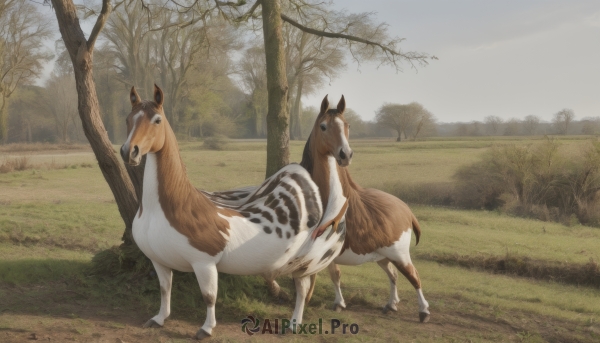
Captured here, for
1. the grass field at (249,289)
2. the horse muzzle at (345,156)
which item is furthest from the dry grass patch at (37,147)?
the horse muzzle at (345,156)

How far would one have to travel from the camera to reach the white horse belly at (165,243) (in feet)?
12.8

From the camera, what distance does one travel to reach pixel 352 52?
891 cm

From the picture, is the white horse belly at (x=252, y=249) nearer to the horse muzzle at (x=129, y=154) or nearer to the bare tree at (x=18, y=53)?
the horse muzzle at (x=129, y=154)

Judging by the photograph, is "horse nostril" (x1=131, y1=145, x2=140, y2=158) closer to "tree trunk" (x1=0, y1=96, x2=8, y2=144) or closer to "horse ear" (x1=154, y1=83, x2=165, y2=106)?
"horse ear" (x1=154, y1=83, x2=165, y2=106)

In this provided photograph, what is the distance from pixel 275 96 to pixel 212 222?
3.17 metres

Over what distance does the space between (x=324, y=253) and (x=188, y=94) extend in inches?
538

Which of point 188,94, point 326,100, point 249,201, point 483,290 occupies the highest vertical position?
point 188,94

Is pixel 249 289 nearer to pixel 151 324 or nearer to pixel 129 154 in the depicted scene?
pixel 151 324

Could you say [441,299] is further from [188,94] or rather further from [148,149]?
[188,94]

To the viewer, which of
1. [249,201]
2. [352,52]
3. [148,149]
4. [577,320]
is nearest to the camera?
[148,149]

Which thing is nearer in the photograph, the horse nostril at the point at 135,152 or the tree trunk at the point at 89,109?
the horse nostril at the point at 135,152

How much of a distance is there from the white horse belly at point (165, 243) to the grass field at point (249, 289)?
801 mm

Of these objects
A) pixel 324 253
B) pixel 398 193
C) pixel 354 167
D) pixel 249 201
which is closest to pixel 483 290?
pixel 324 253

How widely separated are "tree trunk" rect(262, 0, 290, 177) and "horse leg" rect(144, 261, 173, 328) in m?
2.75
